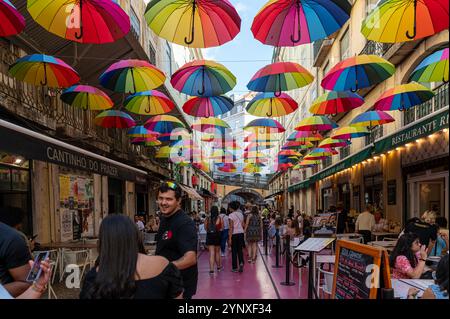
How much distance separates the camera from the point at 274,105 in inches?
384

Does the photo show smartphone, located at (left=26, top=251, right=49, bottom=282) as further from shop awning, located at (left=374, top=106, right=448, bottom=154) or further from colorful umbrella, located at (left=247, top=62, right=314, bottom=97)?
colorful umbrella, located at (left=247, top=62, right=314, bottom=97)

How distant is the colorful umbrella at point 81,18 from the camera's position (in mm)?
5250

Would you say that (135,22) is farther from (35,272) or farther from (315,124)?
(35,272)

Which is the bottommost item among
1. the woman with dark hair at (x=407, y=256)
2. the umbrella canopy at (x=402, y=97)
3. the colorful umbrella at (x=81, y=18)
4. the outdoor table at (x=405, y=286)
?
the outdoor table at (x=405, y=286)

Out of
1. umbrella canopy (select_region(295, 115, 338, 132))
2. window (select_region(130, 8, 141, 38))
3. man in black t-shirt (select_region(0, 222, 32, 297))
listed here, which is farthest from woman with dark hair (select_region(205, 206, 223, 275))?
window (select_region(130, 8, 141, 38))

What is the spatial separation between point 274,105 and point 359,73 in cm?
283

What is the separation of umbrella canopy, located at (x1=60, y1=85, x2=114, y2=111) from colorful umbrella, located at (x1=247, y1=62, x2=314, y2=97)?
359 cm

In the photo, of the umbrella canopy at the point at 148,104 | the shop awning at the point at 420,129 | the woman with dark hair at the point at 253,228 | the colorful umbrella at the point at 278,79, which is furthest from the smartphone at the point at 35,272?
the woman with dark hair at the point at 253,228

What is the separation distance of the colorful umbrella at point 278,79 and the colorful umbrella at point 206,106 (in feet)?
5.74

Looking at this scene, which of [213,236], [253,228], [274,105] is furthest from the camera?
[253,228]

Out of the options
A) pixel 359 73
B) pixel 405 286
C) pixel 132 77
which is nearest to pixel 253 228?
pixel 359 73

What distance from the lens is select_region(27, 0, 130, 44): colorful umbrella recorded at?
5.25 metres

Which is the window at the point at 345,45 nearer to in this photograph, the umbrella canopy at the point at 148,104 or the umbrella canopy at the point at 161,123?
Result: the umbrella canopy at the point at 161,123
